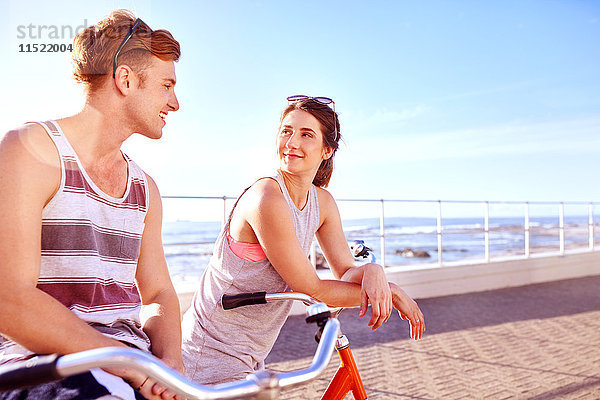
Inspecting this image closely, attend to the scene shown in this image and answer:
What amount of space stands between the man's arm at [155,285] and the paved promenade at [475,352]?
257 centimetres

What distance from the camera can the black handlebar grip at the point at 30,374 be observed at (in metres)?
0.80

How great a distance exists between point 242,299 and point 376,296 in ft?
1.46

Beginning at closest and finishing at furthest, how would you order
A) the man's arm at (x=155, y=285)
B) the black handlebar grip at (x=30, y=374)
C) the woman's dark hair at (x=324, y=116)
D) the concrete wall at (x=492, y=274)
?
the black handlebar grip at (x=30, y=374), the man's arm at (x=155, y=285), the woman's dark hair at (x=324, y=116), the concrete wall at (x=492, y=274)

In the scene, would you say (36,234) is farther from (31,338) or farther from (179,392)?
(179,392)

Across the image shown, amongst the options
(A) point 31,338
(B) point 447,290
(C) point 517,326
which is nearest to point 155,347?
(A) point 31,338

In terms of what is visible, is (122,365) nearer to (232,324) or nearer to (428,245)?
(232,324)

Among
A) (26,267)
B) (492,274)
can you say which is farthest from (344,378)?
(492,274)

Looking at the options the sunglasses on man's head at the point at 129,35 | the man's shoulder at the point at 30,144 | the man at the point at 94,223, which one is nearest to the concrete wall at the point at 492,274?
the man at the point at 94,223

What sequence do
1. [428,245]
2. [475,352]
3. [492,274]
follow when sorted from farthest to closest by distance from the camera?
[428,245]
[492,274]
[475,352]

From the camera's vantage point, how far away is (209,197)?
20.4 feet

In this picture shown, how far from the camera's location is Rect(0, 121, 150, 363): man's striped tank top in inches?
50.2

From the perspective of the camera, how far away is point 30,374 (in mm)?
804

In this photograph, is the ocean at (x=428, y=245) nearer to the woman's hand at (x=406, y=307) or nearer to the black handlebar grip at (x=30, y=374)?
the woman's hand at (x=406, y=307)

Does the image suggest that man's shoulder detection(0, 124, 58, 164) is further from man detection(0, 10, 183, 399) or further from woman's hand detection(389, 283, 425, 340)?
woman's hand detection(389, 283, 425, 340)
